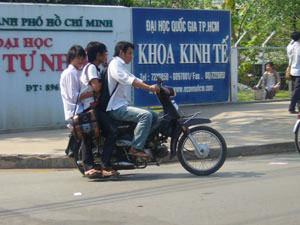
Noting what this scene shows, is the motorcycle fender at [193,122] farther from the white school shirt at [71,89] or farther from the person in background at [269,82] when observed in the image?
the person in background at [269,82]

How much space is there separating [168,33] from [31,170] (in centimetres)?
780

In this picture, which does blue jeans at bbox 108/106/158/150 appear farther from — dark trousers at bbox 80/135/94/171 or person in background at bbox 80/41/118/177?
dark trousers at bbox 80/135/94/171

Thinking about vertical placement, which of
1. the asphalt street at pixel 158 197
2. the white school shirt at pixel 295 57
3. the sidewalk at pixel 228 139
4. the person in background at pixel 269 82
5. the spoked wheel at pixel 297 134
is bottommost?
the asphalt street at pixel 158 197

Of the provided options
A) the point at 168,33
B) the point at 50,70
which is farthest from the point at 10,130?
the point at 168,33

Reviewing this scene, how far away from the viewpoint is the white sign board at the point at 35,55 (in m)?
14.2

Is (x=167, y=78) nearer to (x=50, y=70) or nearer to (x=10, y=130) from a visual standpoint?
(x=50, y=70)

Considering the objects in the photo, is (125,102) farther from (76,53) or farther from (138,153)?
(76,53)

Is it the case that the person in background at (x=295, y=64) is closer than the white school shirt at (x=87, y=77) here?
No

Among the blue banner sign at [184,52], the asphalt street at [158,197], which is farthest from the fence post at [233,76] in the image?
the asphalt street at [158,197]

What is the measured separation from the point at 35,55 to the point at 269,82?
9023mm

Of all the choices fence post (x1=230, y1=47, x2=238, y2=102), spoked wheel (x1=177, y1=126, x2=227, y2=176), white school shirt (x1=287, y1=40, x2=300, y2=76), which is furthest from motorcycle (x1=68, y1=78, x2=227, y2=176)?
fence post (x1=230, y1=47, x2=238, y2=102)

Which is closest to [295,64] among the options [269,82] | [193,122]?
[193,122]

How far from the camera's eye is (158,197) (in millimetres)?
7707

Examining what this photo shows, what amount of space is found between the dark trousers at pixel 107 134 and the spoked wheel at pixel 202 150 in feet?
3.00
